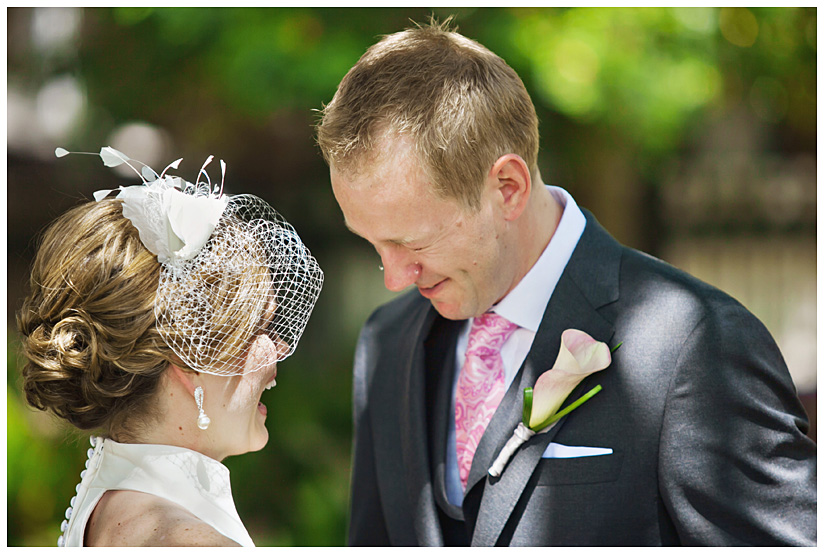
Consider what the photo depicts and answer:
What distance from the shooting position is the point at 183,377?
2002mm

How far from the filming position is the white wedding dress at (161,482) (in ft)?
6.18

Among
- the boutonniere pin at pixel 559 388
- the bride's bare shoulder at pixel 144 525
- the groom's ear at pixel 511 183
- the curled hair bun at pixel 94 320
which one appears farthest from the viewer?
the groom's ear at pixel 511 183

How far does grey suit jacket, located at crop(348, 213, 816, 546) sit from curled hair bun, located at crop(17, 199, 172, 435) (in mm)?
1026

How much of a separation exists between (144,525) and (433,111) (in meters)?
1.41

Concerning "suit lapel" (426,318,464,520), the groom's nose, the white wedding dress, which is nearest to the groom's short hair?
the groom's nose

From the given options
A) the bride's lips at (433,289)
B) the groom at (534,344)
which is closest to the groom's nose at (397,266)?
the groom at (534,344)

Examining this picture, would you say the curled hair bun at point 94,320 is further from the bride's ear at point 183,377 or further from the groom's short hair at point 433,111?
the groom's short hair at point 433,111

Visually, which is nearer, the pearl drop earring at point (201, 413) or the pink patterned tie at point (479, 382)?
the pearl drop earring at point (201, 413)

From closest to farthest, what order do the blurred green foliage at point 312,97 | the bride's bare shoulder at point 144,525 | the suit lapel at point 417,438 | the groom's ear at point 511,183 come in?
1. the bride's bare shoulder at point 144,525
2. the groom's ear at point 511,183
3. the suit lapel at point 417,438
4. the blurred green foliage at point 312,97

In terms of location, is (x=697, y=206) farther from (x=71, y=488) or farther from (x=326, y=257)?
(x=71, y=488)

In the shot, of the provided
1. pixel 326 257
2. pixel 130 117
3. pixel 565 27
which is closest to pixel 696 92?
pixel 565 27

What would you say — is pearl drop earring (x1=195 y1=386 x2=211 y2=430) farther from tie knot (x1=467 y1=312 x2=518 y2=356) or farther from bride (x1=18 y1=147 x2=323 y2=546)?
tie knot (x1=467 y1=312 x2=518 y2=356)

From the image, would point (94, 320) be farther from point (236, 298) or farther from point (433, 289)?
point (433, 289)

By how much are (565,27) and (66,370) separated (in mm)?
3752
